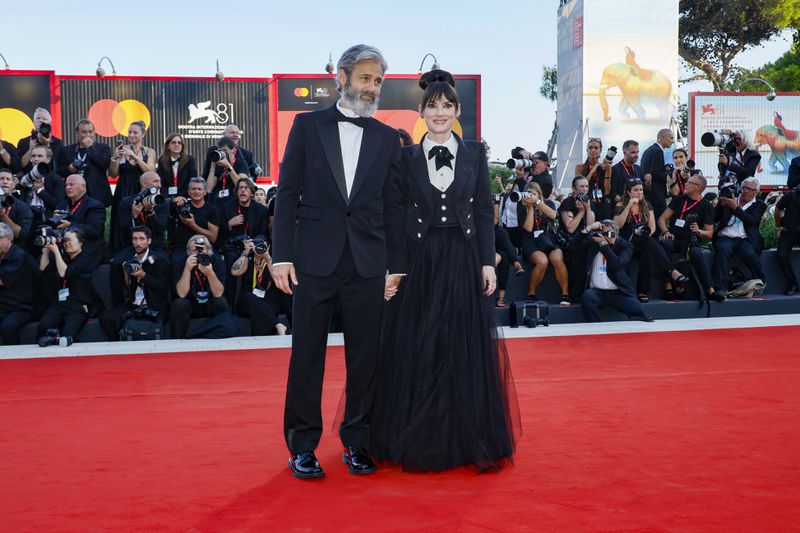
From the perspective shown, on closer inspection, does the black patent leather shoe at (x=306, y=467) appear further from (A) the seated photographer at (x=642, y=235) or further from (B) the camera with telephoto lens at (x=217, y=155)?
(A) the seated photographer at (x=642, y=235)

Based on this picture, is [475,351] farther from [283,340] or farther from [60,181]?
[60,181]

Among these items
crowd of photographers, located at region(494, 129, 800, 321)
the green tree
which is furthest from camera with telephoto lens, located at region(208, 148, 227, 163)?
the green tree

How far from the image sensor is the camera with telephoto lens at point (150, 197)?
8070 mm

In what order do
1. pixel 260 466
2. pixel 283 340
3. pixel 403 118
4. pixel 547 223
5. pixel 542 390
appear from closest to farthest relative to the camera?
pixel 260 466
pixel 542 390
pixel 283 340
pixel 547 223
pixel 403 118

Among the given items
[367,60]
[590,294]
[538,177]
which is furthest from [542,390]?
[538,177]

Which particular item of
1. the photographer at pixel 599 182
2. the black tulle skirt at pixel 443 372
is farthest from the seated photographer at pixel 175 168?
the black tulle skirt at pixel 443 372

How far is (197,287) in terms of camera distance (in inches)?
320

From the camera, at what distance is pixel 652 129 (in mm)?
24672

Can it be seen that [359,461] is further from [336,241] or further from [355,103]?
[355,103]

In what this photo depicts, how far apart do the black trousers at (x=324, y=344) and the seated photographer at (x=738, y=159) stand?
7.81 metres

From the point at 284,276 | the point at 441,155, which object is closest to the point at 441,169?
the point at 441,155

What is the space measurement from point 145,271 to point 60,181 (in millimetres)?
1543

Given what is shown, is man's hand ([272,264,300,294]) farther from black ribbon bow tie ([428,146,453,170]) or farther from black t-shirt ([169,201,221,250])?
black t-shirt ([169,201,221,250])

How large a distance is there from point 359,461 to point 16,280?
5420 mm
